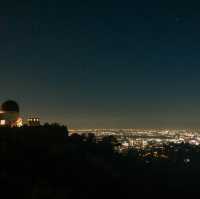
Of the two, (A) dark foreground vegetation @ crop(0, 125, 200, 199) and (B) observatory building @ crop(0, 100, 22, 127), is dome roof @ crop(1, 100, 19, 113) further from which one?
(A) dark foreground vegetation @ crop(0, 125, 200, 199)

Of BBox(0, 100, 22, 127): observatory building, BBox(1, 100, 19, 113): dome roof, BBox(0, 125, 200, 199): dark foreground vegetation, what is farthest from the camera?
BBox(1, 100, 19, 113): dome roof

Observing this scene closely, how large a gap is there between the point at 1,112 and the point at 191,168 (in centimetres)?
4566

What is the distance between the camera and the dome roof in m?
76.9

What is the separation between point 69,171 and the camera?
46531mm

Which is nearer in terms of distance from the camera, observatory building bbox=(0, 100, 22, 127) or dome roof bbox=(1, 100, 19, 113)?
observatory building bbox=(0, 100, 22, 127)

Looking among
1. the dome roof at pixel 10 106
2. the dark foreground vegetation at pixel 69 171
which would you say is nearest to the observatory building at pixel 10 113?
the dome roof at pixel 10 106

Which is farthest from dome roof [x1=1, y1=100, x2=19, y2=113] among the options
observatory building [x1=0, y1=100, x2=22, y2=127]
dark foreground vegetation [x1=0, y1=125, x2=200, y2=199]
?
dark foreground vegetation [x1=0, y1=125, x2=200, y2=199]

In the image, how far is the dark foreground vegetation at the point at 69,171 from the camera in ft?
123

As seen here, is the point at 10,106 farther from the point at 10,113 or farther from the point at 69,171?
the point at 69,171

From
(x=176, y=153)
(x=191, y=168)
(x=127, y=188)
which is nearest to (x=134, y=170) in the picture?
(x=127, y=188)

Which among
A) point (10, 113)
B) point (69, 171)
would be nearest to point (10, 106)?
point (10, 113)

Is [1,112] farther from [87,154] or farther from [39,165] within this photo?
[39,165]

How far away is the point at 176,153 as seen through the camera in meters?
113

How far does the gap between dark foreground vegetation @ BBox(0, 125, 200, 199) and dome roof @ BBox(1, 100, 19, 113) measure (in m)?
13.4
